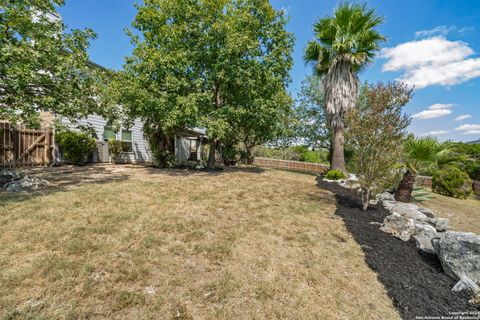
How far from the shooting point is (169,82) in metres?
9.63

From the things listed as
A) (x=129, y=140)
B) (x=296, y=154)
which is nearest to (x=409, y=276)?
(x=129, y=140)

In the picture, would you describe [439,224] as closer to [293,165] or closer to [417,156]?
[417,156]

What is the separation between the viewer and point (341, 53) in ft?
38.7

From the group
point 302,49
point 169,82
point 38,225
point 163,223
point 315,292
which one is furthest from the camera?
point 302,49

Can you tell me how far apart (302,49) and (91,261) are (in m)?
14.7

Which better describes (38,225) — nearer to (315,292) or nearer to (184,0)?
(315,292)

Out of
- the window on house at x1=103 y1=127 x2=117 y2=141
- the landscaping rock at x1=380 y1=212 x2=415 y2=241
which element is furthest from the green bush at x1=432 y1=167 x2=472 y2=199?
Answer: the window on house at x1=103 y1=127 x2=117 y2=141

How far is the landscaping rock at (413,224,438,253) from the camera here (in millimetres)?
3522

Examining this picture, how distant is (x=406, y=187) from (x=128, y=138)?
15.9 m

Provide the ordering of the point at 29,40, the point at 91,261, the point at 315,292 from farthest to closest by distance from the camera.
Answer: the point at 29,40, the point at 91,261, the point at 315,292

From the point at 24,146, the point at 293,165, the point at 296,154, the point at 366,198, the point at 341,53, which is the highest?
the point at 341,53

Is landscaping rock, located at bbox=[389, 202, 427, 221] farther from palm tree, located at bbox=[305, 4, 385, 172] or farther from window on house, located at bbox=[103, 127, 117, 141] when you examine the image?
window on house, located at bbox=[103, 127, 117, 141]

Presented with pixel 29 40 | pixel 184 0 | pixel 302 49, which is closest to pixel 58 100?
pixel 29 40

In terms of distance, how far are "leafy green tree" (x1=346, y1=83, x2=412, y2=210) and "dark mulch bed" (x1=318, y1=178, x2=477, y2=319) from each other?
1563 mm
